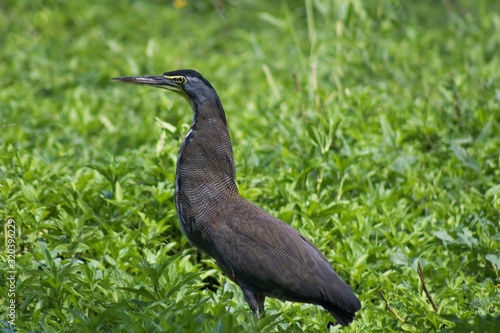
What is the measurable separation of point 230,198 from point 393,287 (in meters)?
1.10

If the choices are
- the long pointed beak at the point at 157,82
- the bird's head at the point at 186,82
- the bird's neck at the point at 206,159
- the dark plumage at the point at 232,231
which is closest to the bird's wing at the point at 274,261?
the dark plumage at the point at 232,231

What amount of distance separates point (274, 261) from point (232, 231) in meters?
0.26

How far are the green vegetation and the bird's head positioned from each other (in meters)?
0.85

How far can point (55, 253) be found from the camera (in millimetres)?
4512

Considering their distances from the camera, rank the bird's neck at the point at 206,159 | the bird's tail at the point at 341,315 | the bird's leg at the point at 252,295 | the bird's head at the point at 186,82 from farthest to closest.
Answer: the bird's head at the point at 186,82, the bird's neck at the point at 206,159, the bird's leg at the point at 252,295, the bird's tail at the point at 341,315

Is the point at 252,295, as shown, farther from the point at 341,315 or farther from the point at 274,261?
the point at 341,315

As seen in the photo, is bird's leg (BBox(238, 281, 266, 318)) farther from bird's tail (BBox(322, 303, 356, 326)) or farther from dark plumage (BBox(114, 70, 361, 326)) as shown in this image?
bird's tail (BBox(322, 303, 356, 326))

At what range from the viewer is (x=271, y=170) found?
5.88 metres

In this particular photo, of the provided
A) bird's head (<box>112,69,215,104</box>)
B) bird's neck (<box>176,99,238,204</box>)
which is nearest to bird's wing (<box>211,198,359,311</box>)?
bird's neck (<box>176,99,238,204</box>)

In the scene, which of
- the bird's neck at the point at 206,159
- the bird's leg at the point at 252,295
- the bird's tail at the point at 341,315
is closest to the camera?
the bird's tail at the point at 341,315

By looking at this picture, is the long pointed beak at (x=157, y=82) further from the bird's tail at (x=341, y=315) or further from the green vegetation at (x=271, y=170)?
the bird's tail at (x=341, y=315)

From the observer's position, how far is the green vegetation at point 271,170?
161 inches

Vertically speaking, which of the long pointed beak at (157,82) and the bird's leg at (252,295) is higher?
the long pointed beak at (157,82)

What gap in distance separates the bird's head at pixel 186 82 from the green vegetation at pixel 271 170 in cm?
85
